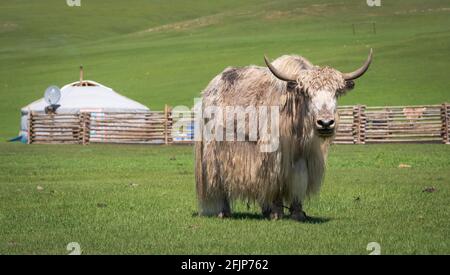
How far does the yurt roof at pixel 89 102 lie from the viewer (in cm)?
4497

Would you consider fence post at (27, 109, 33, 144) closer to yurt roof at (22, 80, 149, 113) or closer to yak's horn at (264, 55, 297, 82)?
→ yurt roof at (22, 80, 149, 113)

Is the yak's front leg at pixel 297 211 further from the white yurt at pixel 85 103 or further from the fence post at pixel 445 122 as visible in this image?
the white yurt at pixel 85 103

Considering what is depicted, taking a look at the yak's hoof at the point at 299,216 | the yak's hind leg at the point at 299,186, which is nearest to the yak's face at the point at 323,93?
the yak's hind leg at the point at 299,186

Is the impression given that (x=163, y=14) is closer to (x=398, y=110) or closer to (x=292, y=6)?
(x=292, y=6)

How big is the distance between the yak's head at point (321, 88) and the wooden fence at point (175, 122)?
87.1ft

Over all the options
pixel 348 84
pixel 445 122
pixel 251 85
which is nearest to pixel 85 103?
pixel 445 122

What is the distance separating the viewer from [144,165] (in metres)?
24.0

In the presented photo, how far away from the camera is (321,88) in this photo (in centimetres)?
1076

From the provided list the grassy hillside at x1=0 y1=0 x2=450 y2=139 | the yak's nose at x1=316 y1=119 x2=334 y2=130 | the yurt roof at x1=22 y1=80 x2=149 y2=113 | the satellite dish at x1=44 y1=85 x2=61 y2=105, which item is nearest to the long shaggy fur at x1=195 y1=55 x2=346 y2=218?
the yak's nose at x1=316 y1=119 x2=334 y2=130

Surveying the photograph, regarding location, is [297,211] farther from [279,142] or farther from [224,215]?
[224,215]

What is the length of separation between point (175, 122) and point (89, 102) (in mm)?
7216
